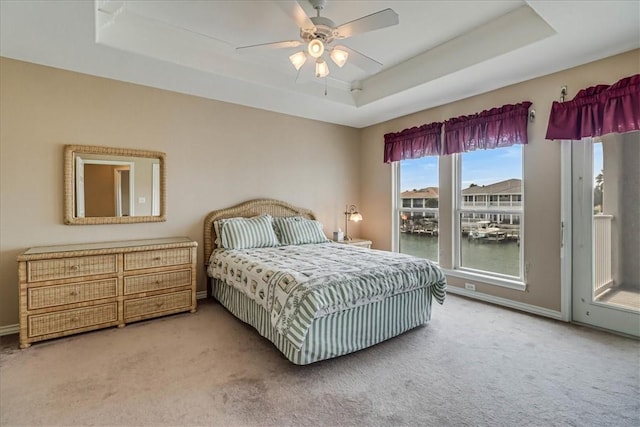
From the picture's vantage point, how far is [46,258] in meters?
2.64

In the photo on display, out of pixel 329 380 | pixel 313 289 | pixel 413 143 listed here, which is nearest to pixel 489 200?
pixel 413 143

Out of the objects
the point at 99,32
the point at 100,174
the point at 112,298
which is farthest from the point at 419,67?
the point at 112,298

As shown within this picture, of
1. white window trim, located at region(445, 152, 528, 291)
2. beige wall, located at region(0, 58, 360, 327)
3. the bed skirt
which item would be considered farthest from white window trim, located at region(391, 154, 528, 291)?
the bed skirt

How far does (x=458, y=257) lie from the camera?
418cm

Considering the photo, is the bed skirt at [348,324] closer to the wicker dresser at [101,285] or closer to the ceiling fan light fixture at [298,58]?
the wicker dresser at [101,285]

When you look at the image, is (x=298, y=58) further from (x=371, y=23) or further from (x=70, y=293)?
(x=70, y=293)

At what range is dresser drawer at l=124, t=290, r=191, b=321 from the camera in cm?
306

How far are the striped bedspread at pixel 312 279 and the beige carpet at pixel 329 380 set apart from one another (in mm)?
407

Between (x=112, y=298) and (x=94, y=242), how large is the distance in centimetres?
70

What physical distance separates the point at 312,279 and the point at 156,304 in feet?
6.22

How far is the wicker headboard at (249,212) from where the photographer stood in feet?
12.9

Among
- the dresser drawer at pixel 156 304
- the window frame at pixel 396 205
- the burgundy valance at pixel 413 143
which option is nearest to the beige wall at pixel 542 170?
the burgundy valance at pixel 413 143

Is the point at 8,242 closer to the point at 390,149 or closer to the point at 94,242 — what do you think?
the point at 94,242

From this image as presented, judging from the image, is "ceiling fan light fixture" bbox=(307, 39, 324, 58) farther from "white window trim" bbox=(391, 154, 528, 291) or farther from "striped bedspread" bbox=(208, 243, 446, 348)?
"white window trim" bbox=(391, 154, 528, 291)
